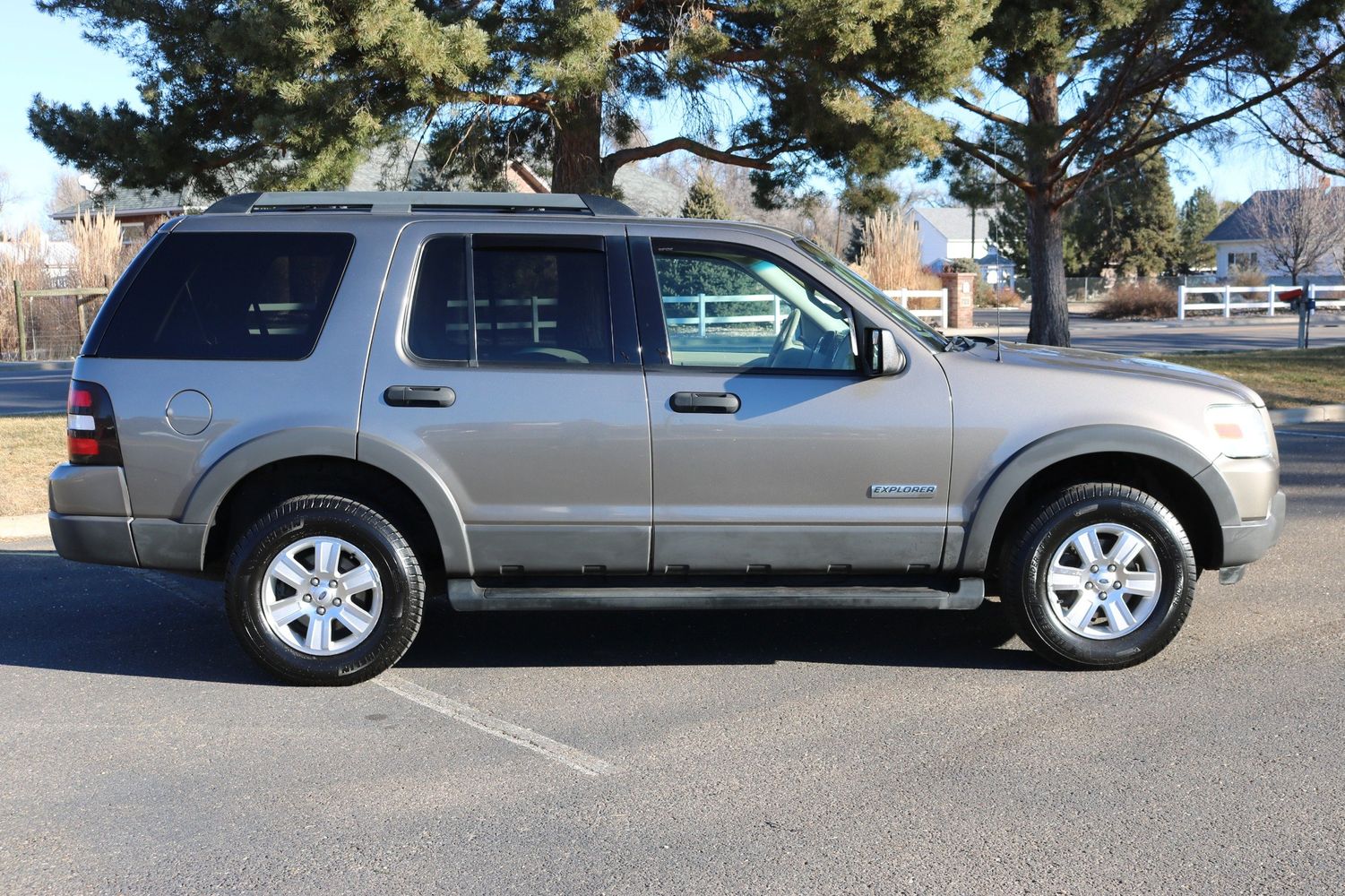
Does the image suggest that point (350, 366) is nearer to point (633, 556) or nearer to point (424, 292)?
point (424, 292)

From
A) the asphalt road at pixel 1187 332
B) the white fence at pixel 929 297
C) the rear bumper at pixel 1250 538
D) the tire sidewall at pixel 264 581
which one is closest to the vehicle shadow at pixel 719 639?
the tire sidewall at pixel 264 581

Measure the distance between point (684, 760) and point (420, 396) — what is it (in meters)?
1.85

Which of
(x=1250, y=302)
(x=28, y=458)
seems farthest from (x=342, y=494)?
(x=1250, y=302)

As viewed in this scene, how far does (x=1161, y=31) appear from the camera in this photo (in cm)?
1717

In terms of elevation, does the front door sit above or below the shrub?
below

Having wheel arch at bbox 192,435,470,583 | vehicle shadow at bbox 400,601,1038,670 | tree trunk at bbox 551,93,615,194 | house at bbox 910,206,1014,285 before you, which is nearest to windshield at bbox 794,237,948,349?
vehicle shadow at bbox 400,601,1038,670

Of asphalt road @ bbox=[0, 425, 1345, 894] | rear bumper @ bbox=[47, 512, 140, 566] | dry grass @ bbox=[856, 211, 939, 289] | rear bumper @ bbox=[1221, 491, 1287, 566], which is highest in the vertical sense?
dry grass @ bbox=[856, 211, 939, 289]

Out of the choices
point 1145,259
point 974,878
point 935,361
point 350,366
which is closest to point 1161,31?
point 935,361

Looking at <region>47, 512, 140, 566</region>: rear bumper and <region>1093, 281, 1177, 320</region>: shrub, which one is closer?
<region>47, 512, 140, 566</region>: rear bumper

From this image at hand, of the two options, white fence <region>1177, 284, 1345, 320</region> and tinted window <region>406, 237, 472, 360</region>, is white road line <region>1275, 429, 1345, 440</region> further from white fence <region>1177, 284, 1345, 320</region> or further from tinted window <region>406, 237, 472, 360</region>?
white fence <region>1177, 284, 1345, 320</region>

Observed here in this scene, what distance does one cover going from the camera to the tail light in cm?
525

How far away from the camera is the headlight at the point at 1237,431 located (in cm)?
538

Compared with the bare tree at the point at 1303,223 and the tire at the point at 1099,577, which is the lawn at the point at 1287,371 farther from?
the bare tree at the point at 1303,223

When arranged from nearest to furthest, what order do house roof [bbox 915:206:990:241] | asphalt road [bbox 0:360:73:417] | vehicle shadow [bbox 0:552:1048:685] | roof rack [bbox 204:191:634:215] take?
roof rack [bbox 204:191:634:215] → vehicle shadow [bbox 0:552:1048:685] → asphalt road [bbox 0:360:73:417] → house roof [bbox 915:206:990:241]
